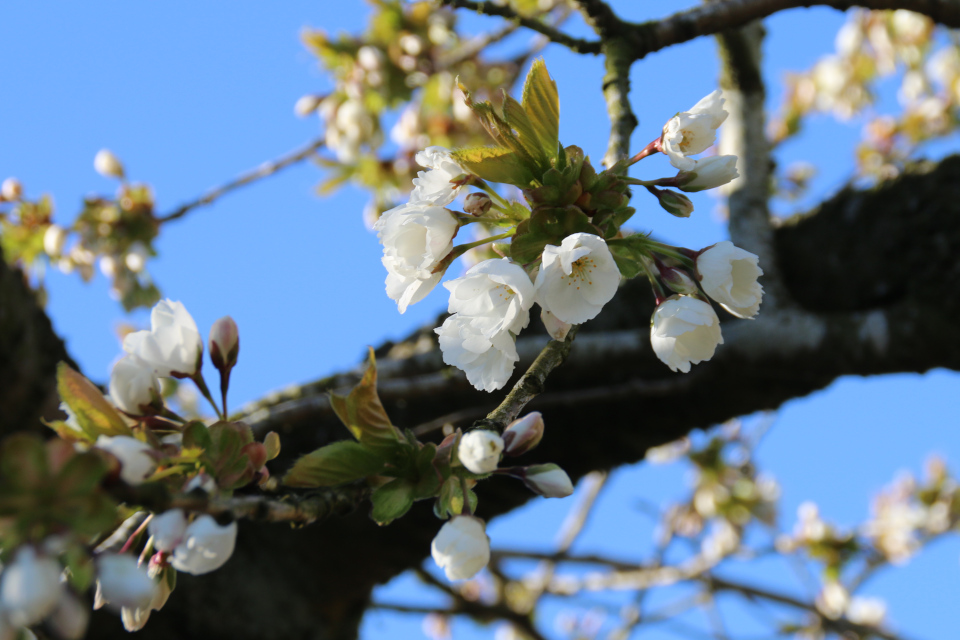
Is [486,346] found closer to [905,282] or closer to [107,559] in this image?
[107,559]

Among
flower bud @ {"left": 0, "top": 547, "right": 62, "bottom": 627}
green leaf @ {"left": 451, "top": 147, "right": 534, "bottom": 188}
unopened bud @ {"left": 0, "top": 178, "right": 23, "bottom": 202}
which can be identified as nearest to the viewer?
flower bud @ {"left": 0, "top": 547, "right": 62, "bottom": 627}

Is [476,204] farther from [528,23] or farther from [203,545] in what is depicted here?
[528,23]

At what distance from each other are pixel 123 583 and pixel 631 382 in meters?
1.46

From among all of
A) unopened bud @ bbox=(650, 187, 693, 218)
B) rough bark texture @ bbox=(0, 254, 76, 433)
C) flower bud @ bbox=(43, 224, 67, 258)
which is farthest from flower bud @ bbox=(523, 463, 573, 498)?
flower bud @ bbox=(43, 224, 67, 258)

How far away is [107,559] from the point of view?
1.86ft

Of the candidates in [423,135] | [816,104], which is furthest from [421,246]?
[816,104]

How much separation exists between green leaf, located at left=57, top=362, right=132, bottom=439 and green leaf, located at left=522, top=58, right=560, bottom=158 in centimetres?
56

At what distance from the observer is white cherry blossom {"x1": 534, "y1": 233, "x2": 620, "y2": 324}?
75cm

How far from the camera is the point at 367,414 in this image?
2.43 ft

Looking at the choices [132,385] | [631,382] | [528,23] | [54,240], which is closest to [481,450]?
[132,385]

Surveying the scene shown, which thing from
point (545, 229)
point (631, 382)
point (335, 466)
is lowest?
point (631, 382)

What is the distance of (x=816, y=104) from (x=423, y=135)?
324 centimetres

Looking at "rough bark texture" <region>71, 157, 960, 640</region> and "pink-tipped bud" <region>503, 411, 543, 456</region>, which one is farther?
"rough bark texture" <region>71, 157, 960, 640</region>

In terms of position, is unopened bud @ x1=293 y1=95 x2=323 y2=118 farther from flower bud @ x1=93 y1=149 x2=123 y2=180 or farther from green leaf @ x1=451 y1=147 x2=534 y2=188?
green leaf @ x1=451 y1=147 x2=534 y2=188
